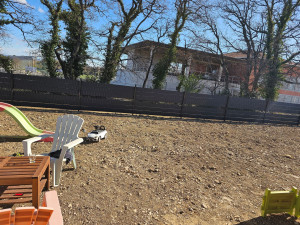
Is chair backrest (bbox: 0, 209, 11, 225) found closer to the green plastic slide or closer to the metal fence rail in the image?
the green plastic slide

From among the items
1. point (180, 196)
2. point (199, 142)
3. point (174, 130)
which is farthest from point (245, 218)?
point (174, 130)

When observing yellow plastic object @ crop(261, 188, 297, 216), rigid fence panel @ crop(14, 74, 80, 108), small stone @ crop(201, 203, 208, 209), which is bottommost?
small stone @ crop(201, 203, 208, 209)

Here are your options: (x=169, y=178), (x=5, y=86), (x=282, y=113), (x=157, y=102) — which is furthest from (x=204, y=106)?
(x=5, y=86)

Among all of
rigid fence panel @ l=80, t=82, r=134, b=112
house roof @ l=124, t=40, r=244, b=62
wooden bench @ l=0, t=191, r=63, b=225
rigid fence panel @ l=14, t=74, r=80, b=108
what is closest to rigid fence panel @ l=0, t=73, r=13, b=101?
rigid fence panel @ l=14, t=74, r=80, b=108

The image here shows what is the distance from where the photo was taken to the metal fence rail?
8484 millimetres

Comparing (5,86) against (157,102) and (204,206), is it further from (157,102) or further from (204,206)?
(204,206)

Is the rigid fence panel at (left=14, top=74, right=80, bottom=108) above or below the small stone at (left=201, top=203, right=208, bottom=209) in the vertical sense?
above

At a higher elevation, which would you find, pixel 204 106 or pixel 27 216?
pixel 204 106

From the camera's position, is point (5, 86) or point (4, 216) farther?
point (5, 86)

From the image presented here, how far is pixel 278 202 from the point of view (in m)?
2.41

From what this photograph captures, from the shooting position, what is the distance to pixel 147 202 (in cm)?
265

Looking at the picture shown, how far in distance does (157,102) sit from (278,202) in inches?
300

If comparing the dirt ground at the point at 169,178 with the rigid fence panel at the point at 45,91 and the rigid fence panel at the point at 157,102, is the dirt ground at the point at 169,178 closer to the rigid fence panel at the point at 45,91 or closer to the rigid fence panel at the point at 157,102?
the rigid fence panel at the point at 45,91

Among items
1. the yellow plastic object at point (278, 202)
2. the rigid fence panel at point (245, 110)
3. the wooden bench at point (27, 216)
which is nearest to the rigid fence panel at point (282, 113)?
the rigid fence panel at point (245, 110)
